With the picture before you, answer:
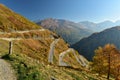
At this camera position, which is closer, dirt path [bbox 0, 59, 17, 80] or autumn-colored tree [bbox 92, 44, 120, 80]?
dirt path [bbox 0, 59, 17, 80]

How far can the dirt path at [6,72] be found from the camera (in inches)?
724

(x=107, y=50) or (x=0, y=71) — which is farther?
(x=107, y=50)

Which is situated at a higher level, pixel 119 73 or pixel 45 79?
pixel 45 79

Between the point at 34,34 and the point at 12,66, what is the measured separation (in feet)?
482

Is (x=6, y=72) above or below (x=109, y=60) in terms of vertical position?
above

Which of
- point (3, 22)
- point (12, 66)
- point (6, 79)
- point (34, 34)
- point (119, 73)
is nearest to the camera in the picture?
point (6, 79)

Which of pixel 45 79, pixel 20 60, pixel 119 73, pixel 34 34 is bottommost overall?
pixel 119 73

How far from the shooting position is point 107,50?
68.8m

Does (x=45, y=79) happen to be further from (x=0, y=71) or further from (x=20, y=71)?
(x=0, y=71)

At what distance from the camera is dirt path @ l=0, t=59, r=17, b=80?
60.3 ft

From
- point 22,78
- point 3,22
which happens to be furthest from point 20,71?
point 3,22

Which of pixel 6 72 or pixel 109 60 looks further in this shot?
pixel 109 60

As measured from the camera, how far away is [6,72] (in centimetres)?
1980

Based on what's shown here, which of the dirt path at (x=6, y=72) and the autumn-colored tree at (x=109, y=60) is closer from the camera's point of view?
the dirt path at (x=6, y=72)
